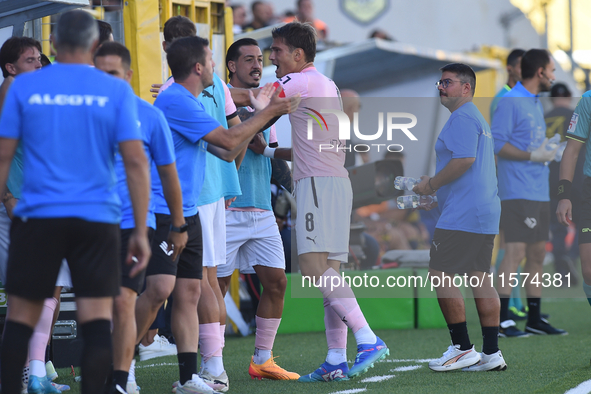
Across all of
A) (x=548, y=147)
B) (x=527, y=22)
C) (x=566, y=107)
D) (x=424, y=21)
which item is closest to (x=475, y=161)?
(x=548, y=147)

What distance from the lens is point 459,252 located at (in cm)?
477

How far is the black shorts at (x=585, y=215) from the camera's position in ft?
15.6

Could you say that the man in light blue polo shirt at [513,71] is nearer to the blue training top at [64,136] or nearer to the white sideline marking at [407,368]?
the white sideline marking at [407,368]

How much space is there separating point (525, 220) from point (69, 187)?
484 centimetres

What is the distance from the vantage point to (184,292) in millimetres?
3844

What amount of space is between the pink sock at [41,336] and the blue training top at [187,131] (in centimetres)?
99

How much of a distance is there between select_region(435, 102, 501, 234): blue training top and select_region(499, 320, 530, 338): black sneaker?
6.45 ft

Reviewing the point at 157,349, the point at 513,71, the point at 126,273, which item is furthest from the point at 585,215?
the point at 157,349

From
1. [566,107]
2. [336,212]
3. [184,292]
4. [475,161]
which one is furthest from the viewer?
[566,107]

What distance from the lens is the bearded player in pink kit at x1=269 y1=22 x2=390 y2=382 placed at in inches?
171

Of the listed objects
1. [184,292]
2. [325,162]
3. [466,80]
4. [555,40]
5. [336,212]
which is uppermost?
[555,40]

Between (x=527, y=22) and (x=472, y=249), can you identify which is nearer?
(x=472, y=249)

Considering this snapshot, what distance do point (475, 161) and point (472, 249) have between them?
56cm

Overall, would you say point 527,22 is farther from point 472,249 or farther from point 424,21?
point 472,249
